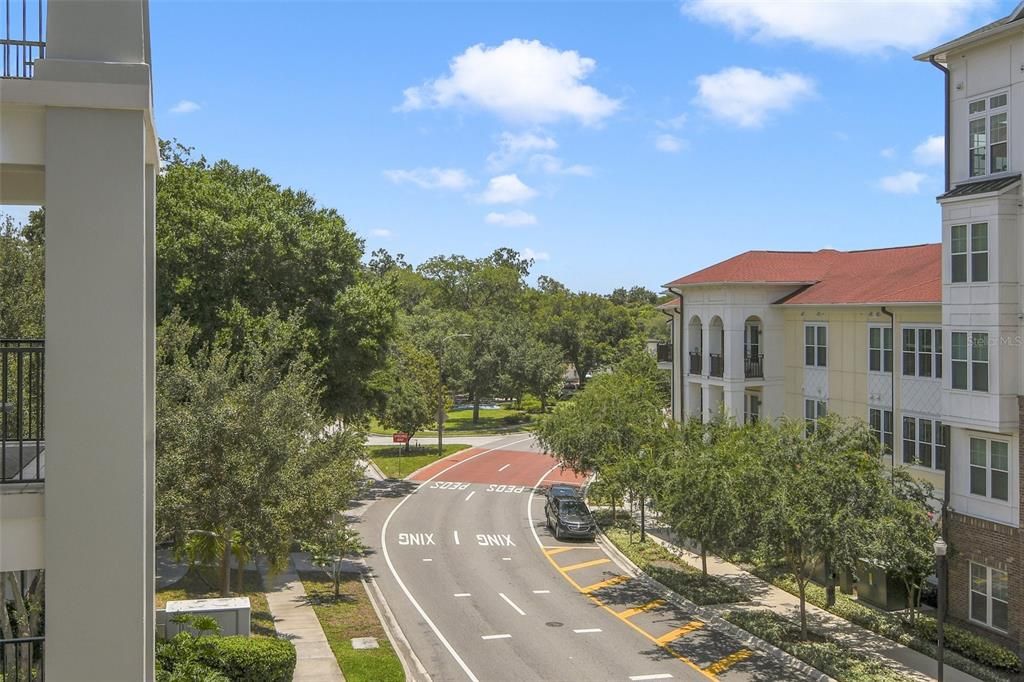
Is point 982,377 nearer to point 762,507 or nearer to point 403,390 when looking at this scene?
point 762,507

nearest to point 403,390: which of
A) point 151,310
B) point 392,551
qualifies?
point 392,551

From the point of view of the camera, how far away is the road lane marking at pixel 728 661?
1858 centimetres

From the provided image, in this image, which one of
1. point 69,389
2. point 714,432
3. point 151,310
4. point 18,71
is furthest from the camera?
point 714,432

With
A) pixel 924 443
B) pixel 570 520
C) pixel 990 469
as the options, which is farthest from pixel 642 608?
pixel 924 443

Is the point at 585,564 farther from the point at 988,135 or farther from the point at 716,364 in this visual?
the point at 988,135

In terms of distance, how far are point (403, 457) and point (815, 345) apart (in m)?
26.9

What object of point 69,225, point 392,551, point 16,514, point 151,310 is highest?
point 69,225

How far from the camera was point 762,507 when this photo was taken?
750 inches

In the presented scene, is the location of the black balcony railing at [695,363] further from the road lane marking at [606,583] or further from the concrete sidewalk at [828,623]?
the road lane marking at [606,583]

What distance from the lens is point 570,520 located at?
31094mm

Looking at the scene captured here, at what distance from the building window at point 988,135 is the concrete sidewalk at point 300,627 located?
18.5m

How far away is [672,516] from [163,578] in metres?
14.1

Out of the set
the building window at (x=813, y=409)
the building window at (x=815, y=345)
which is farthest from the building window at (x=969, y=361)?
the building window at (x=813, y=409)

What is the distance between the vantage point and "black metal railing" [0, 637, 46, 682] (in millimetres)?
6446
